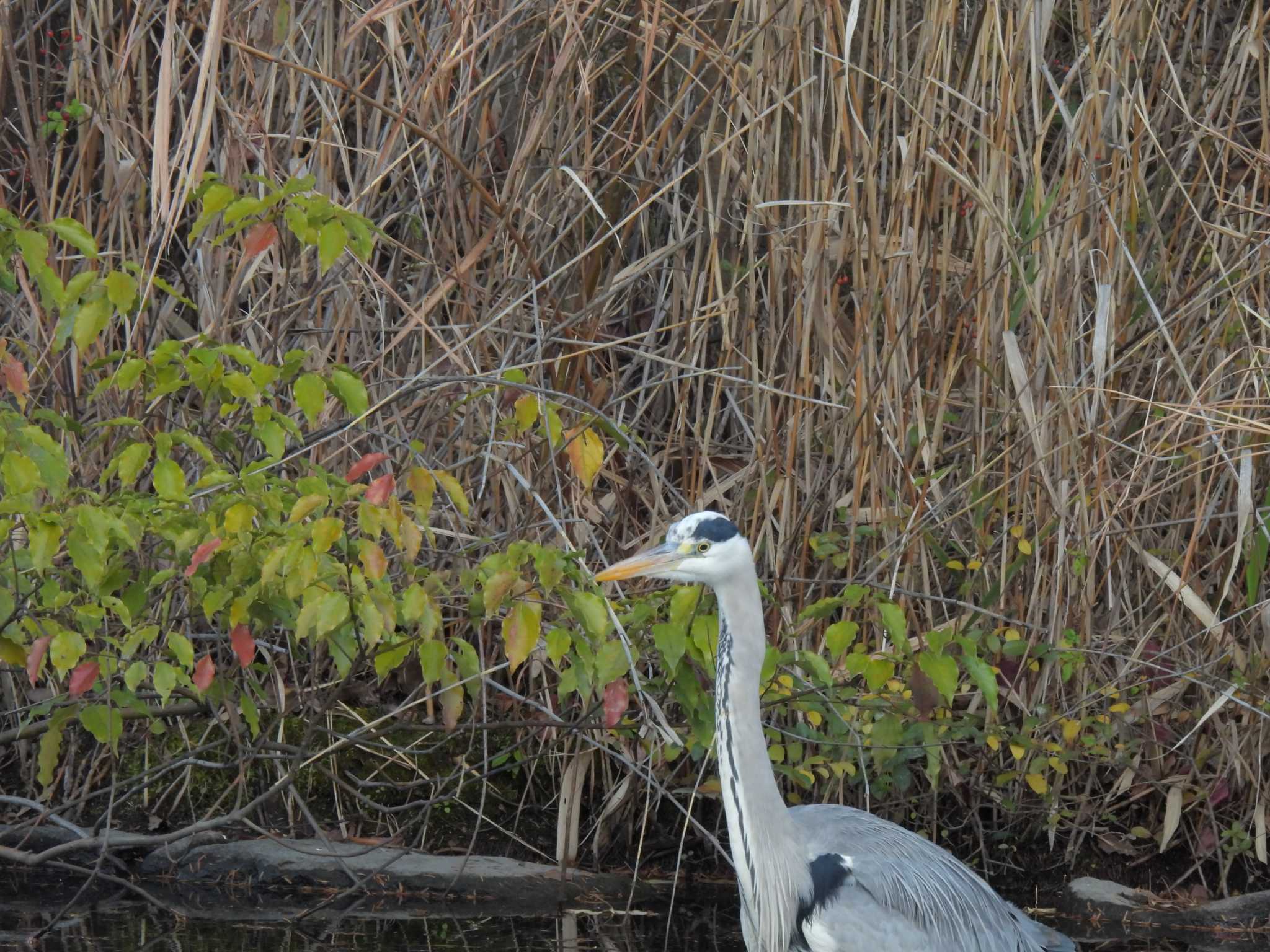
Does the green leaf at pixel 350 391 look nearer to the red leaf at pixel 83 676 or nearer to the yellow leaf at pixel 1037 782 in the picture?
the red leaf at pixel 83 676

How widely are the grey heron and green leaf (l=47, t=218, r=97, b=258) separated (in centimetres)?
112

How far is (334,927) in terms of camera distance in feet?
12.4

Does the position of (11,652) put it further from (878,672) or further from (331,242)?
(878,672)

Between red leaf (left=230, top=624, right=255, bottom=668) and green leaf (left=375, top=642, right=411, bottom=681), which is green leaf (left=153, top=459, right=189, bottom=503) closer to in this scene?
red leaf (left=230, top=624, right=255, bottom=668)

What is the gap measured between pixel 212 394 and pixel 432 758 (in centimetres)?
150

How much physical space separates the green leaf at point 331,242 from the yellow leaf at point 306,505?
0.42 metres

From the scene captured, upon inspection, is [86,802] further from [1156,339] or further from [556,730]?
[1156,339]

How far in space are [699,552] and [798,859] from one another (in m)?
0.72

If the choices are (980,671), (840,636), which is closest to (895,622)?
(840,636)

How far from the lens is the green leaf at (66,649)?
9.56 ft

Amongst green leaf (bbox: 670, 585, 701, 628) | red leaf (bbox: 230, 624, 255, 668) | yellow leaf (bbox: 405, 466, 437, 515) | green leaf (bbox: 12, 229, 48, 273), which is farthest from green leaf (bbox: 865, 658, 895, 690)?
green leaf (bbox: 12, 229, 48, 273)

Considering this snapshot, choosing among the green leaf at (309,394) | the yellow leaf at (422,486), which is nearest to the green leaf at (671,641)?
the yellow leaf at (422,486)

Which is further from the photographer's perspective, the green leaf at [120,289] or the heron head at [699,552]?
the heron head at [699,552]

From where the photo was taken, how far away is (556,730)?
13.3 feet
